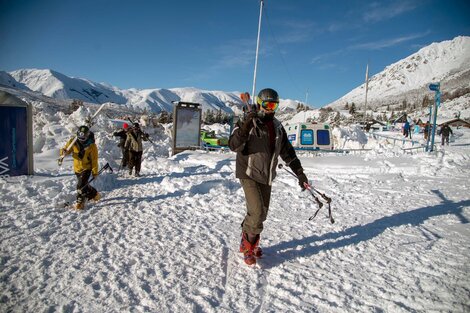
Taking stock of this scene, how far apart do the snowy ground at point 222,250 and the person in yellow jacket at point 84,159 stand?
451mm

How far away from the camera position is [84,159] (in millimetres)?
5641

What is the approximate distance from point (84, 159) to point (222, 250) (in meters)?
3.86

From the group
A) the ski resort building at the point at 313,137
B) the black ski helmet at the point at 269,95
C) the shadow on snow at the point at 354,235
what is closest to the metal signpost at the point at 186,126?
the ski resort building at the point at 313,137

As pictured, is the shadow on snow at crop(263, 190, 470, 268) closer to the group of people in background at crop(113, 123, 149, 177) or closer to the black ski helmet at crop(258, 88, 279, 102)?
the black ski helmet at crop(258, 88, 279, 102)

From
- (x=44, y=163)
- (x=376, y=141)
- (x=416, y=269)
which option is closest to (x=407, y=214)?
(x=416, y=269)

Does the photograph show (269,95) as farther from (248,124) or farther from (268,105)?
(248,124)

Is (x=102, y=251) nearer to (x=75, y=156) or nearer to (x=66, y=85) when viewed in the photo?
(x=75, y=156)

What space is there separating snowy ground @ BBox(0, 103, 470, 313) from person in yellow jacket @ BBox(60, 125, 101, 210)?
45 centimetres

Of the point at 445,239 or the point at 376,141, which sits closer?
the point at 445,239

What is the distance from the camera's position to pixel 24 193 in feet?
19.0

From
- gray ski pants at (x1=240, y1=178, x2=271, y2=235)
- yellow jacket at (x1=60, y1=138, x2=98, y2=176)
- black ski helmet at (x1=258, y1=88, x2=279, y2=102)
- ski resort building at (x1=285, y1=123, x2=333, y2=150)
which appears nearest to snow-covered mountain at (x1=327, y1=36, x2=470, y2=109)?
ski resort building at (x1=285, y1=123, x2=333, y2=150)

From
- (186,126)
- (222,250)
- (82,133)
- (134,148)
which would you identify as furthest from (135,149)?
(222,250)

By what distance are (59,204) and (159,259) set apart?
3.45 meters

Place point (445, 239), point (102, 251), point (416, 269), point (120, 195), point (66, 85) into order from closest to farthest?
point (416, 269) < point (102, 251) < point (445, 239) < point (120, 195) < point (66, 85)
